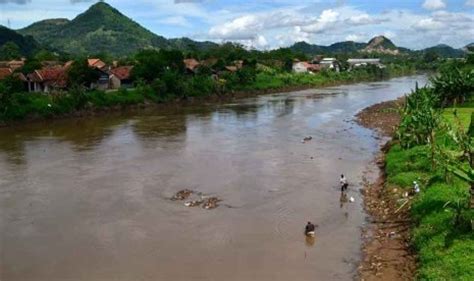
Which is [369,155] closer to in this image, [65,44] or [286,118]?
[286,118]

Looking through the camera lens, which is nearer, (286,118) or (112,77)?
(286,118)

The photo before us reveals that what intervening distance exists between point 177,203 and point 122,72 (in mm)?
41665

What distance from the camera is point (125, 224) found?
18.1 m

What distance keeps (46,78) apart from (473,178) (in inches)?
1823

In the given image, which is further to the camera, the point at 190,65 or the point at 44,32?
the point at 44,32

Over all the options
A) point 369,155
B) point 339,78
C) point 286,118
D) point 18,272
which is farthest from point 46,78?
point 339,78

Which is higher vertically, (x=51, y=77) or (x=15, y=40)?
(x=15, y=40)

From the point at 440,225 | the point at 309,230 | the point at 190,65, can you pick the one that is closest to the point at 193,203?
the point at 309,230

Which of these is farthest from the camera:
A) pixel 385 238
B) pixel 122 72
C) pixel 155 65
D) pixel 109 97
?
pixel 122 72

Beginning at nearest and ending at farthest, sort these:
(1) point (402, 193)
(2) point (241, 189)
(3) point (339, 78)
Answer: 1. (1) point (402, 193)
2. (2) point (241, 189)
3. (3) point (339, 78)

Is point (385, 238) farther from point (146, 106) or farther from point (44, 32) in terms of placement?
point (44, 32)

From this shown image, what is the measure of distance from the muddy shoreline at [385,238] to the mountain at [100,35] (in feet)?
448

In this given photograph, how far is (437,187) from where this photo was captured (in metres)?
17.5

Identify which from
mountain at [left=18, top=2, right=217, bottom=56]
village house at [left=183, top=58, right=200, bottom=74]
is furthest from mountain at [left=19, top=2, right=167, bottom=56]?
village house at [left=183, top=58, right=200, bottom=74]
